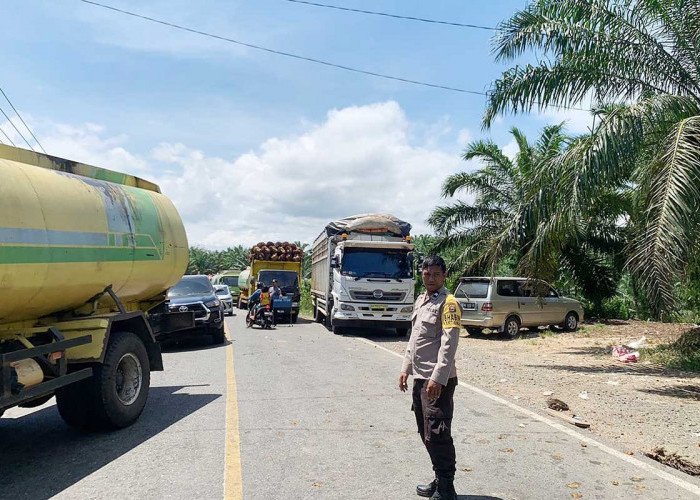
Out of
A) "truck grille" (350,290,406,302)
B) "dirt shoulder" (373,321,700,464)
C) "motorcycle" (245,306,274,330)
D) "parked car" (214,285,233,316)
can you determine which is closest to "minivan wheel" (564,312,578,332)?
"dirt shoulder" (373,321,700,464)

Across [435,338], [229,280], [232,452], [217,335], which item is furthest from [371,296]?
[229,280]

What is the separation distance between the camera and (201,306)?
15.2m

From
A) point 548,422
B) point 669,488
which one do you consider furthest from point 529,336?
point 669,488

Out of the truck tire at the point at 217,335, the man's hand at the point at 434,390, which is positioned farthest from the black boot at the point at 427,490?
the truck tire at the point at 217,335

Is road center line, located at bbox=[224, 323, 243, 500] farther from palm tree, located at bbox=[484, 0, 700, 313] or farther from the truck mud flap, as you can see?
palm tree, located at bbox=[484, 0, 700, 313]

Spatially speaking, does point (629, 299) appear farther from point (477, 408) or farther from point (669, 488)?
point (669, 488)

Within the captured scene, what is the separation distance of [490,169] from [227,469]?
18600 mm

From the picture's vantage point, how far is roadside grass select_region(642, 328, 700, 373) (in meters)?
11.4

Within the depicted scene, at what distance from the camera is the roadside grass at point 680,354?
11422mm

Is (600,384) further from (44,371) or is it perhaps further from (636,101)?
(44,371)

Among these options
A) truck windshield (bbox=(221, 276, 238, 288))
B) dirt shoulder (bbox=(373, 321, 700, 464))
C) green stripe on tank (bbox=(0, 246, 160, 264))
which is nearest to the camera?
green stripe on tank (bbox=(0, 246, 160, 264))

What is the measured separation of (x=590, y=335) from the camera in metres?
18.0

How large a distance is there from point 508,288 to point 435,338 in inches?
Answer: 536

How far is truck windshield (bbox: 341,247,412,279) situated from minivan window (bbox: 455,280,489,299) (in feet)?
5.45
